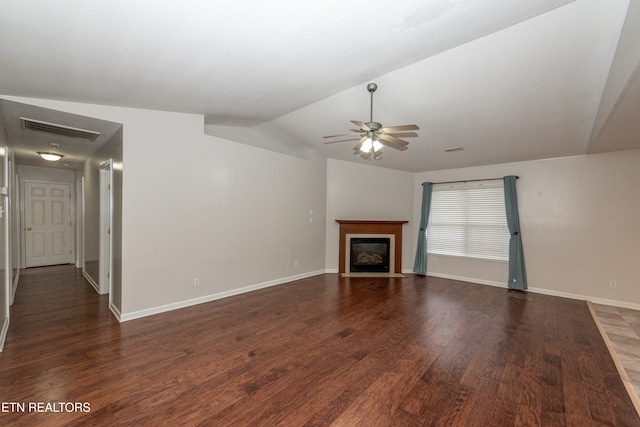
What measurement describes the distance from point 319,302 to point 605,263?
476 centimetres

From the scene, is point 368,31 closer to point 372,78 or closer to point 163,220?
point 372,78

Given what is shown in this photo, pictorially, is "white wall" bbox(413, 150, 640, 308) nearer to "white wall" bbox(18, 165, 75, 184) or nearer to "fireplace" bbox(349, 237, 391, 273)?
"fireplace" bbox(349, 237, 391, 273)

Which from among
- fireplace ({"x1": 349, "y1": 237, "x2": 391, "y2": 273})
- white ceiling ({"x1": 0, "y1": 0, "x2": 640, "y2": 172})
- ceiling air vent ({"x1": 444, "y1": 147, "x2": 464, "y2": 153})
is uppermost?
white ceiling ({"x1": 0, "y1": 0, "x2": 640, "y2": 172})

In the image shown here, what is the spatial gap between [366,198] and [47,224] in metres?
7.62

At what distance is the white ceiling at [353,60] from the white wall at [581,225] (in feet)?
2.33

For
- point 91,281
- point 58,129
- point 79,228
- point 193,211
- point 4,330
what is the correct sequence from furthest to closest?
1. point 79,228
2. point 91,281
3. point 193,211
4. point 58,129
5. point 4,330

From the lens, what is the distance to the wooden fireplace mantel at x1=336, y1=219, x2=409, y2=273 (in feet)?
20.2

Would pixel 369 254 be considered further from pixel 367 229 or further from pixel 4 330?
pixel 4 330

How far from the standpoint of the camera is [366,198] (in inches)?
255

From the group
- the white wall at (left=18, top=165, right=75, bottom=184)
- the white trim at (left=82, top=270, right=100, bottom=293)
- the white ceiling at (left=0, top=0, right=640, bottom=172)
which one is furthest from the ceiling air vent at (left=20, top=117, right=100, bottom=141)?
the white wall at (left=18, top=165, right=75, bottom=184)

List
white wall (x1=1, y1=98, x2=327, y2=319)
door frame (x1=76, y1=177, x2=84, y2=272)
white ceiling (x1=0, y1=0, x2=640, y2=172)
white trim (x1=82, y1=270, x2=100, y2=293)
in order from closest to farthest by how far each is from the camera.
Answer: white ceiling (x1=0, y1=0, x2=640, y2=172) < white wall (x1=1, y1=98, x2=327, y2=319) < white trim (x1=82, y1=270, x2=100, y2=293) < door frame (x1=76, y1=177, x2=84, y2=272)

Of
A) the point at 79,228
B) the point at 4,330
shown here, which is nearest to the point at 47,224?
the point at 79,228

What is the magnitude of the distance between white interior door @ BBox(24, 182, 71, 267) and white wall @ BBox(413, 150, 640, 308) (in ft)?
32.4

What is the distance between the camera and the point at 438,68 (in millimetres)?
2816
